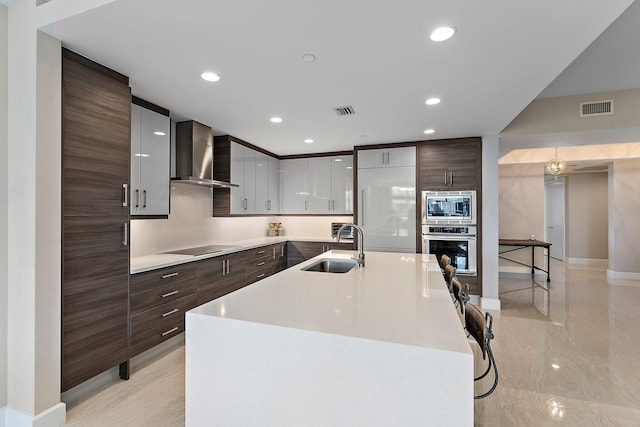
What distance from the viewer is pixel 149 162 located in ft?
9.30

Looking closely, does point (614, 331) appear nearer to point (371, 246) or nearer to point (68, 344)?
point (371, 246)

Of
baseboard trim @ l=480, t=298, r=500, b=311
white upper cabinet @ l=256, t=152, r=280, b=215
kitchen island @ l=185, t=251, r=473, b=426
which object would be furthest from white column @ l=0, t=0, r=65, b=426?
baseboard trim @ l=480, t=298, r=500, b=311

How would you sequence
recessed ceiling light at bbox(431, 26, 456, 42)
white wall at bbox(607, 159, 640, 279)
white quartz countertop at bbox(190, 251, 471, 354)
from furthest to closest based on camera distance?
white wall at bbox(607, 159, 640, 279) → recessed ceiling light at bbox(431, 26, 456, 42) → white quartz countertop at bbox(190, 251, 471, 354)

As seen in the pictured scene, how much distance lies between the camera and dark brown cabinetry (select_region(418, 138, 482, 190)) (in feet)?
13.5

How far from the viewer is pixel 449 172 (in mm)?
4215

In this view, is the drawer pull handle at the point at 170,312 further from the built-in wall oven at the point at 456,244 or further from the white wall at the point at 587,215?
the white wall at the point at 587,215

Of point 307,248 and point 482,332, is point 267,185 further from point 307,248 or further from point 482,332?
point 482,332

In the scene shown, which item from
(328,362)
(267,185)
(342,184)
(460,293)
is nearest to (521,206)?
(342,184)

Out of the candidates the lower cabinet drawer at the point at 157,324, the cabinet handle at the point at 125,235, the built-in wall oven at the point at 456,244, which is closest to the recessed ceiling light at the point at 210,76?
the cabinet handle at the point at 125,235

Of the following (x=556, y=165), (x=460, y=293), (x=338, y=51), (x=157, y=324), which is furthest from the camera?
(x=556, y=165)

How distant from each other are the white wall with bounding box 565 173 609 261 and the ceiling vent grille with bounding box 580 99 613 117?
5059mm

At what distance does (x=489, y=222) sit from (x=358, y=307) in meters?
3.39

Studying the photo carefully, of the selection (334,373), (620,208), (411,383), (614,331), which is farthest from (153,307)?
(620,208)

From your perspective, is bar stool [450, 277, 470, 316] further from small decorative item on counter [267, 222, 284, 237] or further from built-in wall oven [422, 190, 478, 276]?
small decorative item on counter [267, 222, 284, 237]
